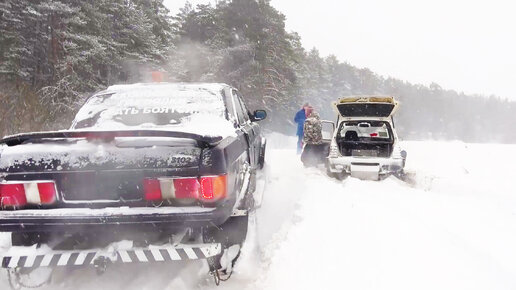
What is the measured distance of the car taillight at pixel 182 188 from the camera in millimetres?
2773

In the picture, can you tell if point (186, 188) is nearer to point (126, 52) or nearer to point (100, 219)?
point (100, 219)

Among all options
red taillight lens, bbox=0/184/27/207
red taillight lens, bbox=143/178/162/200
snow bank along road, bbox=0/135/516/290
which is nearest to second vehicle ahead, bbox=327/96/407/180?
snow bank along road, bbox=0/135/516/290

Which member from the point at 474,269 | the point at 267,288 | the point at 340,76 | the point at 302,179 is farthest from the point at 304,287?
the point at 340,76

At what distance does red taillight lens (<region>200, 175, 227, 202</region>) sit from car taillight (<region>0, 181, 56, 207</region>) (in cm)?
109

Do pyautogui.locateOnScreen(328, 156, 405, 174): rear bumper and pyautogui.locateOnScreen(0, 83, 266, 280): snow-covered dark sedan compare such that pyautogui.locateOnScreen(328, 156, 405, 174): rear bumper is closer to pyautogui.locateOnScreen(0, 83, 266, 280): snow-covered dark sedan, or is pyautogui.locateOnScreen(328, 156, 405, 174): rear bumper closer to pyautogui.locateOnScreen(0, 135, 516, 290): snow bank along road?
pyautogui.locateOnScreen(0, 135, 516, 290): snow bank along road

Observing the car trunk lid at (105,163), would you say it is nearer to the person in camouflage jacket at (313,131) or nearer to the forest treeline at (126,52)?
the person in camouflage jacket at (313,131)

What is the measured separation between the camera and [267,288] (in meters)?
3.14

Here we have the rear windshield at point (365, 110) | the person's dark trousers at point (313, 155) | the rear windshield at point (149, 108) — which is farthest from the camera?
the person's dark trousers at point (313, 155)

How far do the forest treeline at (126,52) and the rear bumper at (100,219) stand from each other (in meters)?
8.79

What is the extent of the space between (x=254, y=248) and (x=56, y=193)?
76.5 inches

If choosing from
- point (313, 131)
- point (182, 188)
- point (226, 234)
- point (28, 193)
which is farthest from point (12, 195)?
point (313, 131)

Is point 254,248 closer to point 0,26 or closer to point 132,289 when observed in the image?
point 132,289

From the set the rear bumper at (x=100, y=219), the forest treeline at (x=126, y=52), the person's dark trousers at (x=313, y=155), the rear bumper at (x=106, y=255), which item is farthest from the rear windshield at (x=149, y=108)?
the forest treeline at (x=126, y=52)

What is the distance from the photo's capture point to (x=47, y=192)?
2.78 meters
